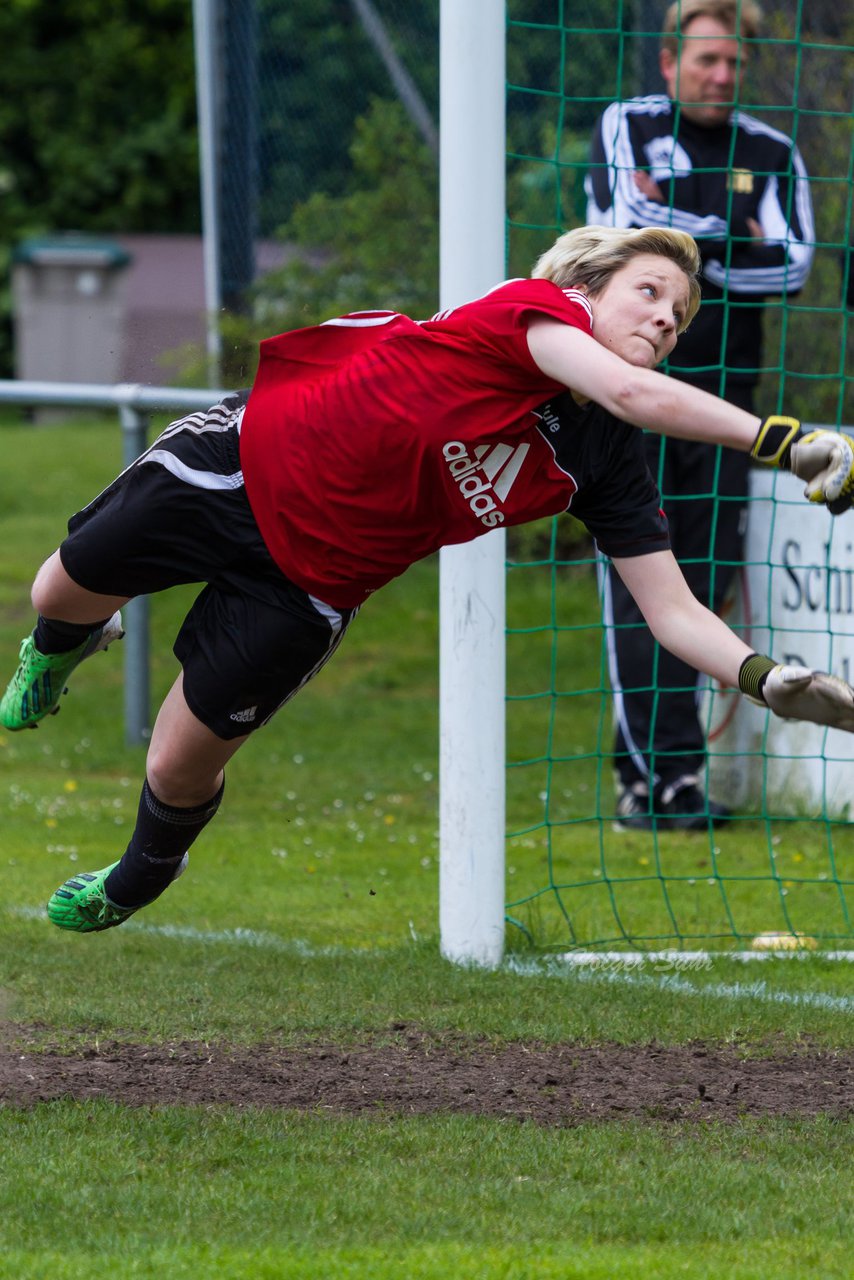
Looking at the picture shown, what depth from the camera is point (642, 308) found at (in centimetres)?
360

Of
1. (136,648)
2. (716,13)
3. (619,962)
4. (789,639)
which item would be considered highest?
(716,13)

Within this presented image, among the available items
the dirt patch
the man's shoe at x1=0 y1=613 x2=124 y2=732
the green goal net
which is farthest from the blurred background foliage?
the dirt patch

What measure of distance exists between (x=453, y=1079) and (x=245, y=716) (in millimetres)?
1007

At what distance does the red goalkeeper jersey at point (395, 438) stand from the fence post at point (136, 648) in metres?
4.24

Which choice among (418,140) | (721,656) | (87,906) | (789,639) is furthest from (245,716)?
(418,140)

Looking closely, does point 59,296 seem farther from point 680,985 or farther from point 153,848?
point 153,848

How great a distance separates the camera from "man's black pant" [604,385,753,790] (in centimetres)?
697

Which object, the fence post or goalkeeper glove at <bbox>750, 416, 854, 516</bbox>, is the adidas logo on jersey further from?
the fence post

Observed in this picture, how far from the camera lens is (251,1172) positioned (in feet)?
11.5

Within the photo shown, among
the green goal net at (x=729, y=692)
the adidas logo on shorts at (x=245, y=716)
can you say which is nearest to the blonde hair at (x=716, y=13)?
the green goal net at (x=729, y=692)

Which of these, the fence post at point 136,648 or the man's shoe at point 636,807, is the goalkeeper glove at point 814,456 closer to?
the man's shoe at point 636,807

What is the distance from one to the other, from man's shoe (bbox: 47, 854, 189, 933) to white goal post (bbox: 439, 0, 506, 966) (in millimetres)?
1151

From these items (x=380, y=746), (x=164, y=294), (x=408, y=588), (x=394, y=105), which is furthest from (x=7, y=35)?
(x=380, y=746)

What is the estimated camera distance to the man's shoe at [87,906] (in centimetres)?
425
